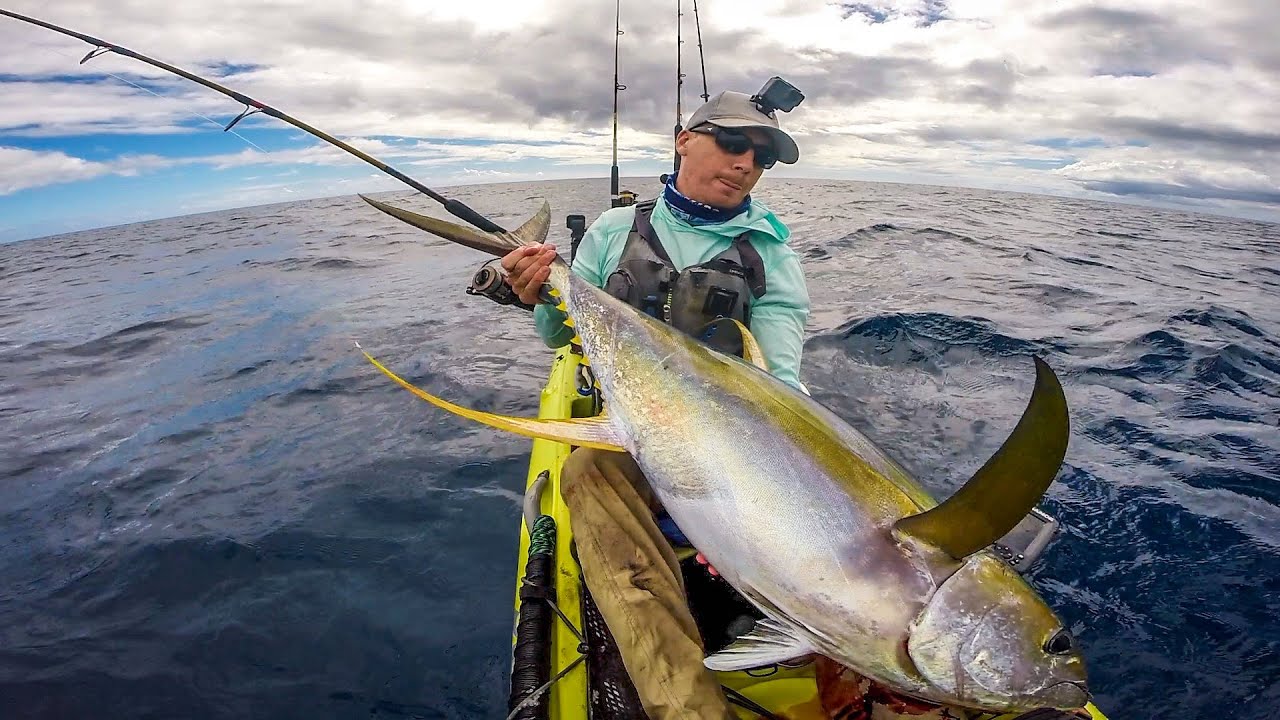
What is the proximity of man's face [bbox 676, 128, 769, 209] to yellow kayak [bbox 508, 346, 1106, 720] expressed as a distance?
1.13 m

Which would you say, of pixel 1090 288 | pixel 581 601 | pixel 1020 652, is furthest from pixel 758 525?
pixel 1090 288

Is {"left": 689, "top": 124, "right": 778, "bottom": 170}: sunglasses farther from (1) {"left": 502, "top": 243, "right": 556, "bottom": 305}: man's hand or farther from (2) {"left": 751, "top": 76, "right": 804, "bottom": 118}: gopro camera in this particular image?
(1) {"left": 502, "top": 243, "right": 556, "bottom": 305}: man's hand

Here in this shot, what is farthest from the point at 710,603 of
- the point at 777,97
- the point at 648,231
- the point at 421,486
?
the point at 421,486

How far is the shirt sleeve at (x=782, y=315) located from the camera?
306 centimetres

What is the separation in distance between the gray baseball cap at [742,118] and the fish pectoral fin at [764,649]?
223cm

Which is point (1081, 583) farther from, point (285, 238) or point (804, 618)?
point (285, 238)

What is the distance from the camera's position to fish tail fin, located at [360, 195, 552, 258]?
2553 mm

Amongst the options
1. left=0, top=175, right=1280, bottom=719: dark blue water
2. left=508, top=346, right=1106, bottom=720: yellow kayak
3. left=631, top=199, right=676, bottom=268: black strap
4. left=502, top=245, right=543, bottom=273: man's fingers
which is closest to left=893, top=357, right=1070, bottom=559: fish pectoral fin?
left=508, top=346, right=1106, bottom=720: yellow kayak

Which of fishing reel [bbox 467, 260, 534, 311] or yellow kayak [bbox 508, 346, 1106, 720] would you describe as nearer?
yellow kayak [bbox 508, 346, 1106, 720]

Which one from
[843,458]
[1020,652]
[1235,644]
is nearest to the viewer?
[1020,652]

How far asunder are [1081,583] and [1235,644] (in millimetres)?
707

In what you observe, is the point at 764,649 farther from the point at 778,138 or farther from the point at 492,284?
the point at 778,138

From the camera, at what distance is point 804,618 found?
1.51m

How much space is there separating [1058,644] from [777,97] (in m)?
2.63
